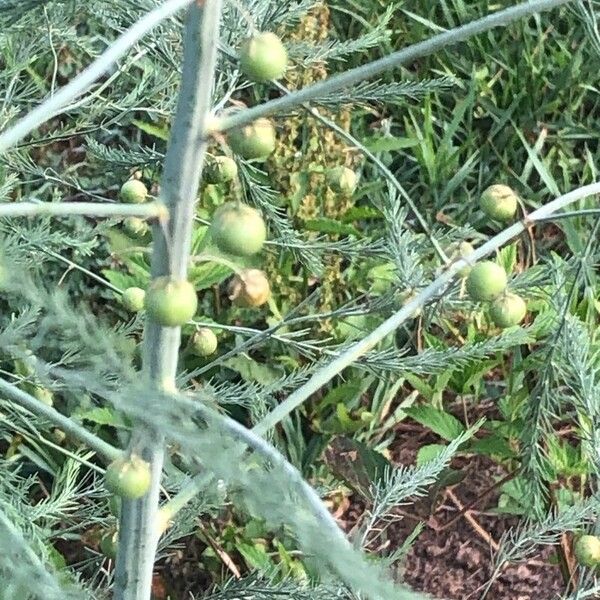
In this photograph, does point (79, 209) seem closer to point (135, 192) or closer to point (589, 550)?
point (135, 192)

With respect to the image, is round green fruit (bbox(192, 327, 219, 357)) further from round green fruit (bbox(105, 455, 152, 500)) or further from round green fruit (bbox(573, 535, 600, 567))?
round green fruit (bbox(573, 535, 600, 567))

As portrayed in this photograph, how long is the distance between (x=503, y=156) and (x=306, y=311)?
1.92 ft

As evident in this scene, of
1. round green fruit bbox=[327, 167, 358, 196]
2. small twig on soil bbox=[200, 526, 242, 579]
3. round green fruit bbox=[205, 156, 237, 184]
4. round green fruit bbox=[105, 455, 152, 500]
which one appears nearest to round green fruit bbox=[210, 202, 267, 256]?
round green fruit bbox=[105, 455, 152, 500]

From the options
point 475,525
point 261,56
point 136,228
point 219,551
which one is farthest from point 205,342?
point 475,525

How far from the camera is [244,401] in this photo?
912 millimetres

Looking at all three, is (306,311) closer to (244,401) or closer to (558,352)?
(244,401)

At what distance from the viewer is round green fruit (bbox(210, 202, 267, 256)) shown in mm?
421

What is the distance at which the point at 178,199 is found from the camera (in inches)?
17.9

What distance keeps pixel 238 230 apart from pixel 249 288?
65 mm

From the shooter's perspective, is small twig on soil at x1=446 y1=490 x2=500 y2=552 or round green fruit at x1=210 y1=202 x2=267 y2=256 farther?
small twig on soil at x1=446 y1=490 x2=500 y2=552

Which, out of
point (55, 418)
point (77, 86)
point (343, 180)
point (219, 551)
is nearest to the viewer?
point (77, 86)

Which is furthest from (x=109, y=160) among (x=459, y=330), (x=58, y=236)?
(x=459, y=330)

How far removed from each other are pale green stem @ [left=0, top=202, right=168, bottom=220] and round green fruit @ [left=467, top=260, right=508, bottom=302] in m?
0.20

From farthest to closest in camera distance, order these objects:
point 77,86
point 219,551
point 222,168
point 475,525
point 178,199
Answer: point 475,525 → point 219,551 → point 222,168 → point 178,199 → point 77,86
